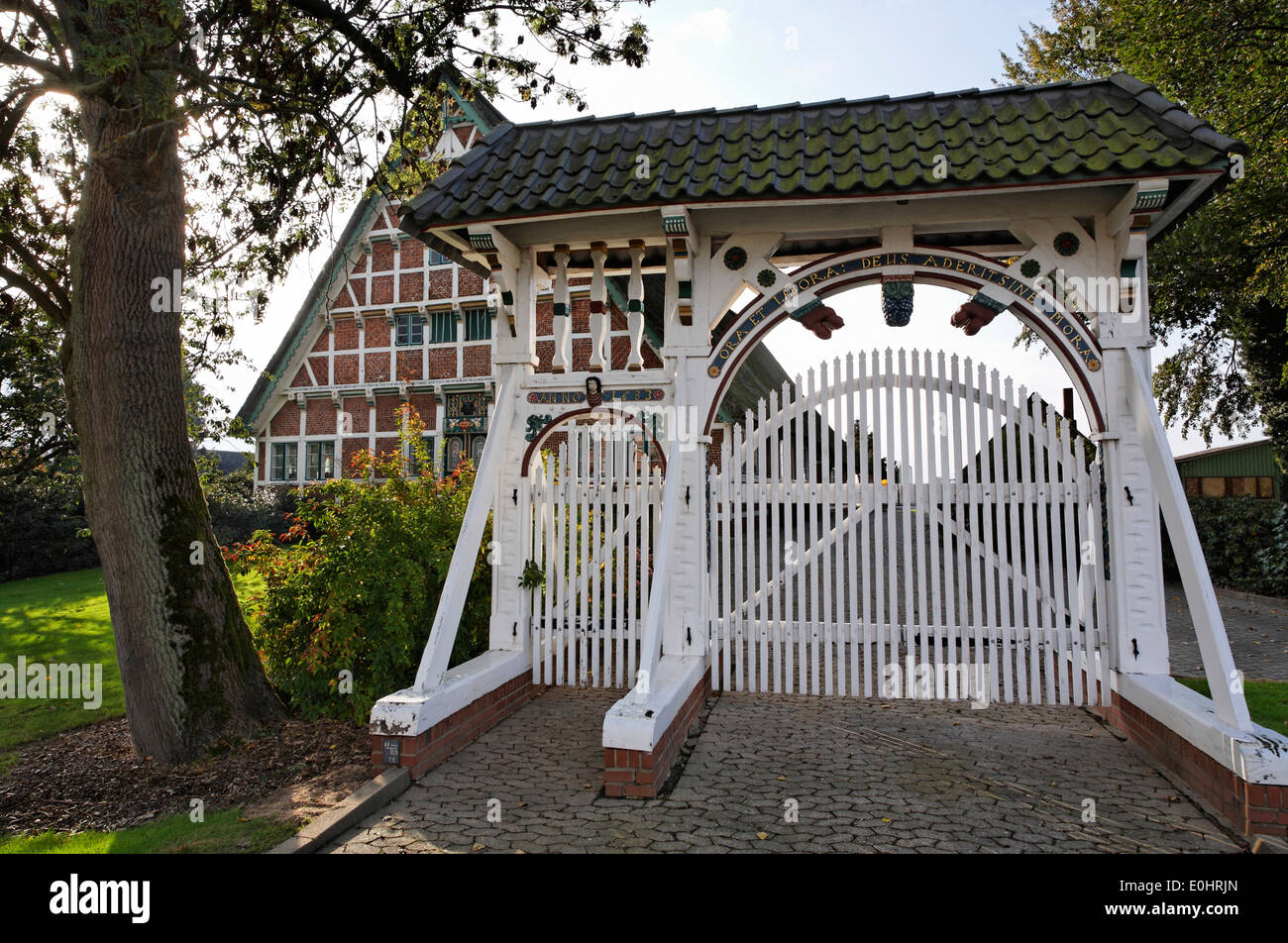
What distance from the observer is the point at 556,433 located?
655 inches

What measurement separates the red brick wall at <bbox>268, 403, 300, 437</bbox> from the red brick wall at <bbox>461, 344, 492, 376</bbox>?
509cm

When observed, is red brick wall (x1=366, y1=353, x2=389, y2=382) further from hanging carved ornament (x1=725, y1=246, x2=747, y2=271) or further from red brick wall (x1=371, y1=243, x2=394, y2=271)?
hanging carved ornament (x1=725, y1=246, x2=747, y2=271)

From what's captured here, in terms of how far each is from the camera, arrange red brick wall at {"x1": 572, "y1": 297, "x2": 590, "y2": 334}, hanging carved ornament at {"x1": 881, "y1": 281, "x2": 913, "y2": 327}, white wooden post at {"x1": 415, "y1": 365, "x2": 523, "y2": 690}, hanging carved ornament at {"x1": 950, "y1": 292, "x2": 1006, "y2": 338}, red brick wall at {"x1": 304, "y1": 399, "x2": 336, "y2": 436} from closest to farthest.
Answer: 1. white wooden post at {"x1": 415, "y1": 365, "x2": 523, "y2": 690}
2. hanging carved ornament at {"x1": 950, "y1": 292, "x2": 1006, "y2": 338}
3. hanging carved ornament at {"x1": 881, "y1": 281, "x2": 913, "y2": 327}
4. red brick wall at {"x1": 572, "y1": 297, "x2": 590, "y2": 334}
5. red brick wall at {"x1": 304, "y1": 399, "x2": 336, "y2": 436}

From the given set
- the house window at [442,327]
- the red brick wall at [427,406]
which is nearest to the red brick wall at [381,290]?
the house window at [442,327]

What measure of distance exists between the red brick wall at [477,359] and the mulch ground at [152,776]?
543 inches

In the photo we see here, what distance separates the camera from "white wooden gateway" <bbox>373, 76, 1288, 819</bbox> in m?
5.06

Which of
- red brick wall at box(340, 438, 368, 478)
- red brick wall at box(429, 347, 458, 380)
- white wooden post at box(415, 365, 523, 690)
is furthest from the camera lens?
red brick wall at box(340, 438, 368, 478)

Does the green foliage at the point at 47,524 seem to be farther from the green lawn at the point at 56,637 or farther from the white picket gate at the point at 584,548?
the white picket gate at the point at 584,548

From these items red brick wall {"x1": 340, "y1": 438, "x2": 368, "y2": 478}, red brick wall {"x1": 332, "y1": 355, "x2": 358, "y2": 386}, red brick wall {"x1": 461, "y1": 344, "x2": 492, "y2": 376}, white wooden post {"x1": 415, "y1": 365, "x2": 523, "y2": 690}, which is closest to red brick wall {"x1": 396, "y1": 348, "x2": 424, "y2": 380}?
red brick wall {"x1": 461, "y1": 344, "x2": 492, "y2": 376}

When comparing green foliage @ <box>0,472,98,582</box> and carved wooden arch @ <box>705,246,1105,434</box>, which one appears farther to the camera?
green foliage @ <box>0,472,98,582</box>

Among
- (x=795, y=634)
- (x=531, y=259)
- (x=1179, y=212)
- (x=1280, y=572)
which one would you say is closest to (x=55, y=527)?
(x=531, y=259)

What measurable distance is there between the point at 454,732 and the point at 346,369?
16929 mm

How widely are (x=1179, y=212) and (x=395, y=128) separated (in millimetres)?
6107

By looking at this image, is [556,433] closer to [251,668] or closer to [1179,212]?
[251,668]
